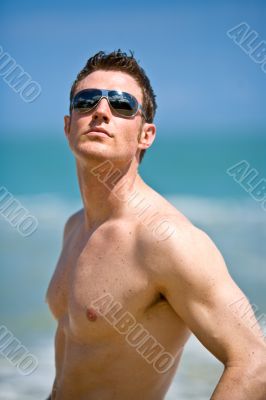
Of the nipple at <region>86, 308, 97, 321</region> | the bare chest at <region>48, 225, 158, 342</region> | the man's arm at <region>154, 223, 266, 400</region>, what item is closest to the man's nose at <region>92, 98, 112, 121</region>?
the bare chest at <region>48, 225, 158, 342</region>

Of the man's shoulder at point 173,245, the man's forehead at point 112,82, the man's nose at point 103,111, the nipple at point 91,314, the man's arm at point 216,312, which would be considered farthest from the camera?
the man's forehead at point 112,82

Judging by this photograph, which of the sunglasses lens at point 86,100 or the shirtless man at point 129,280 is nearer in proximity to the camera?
the shirtless man at point 129,280

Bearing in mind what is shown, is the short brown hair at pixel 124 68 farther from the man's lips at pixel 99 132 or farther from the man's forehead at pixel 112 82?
the man's lips at pixel 99 132

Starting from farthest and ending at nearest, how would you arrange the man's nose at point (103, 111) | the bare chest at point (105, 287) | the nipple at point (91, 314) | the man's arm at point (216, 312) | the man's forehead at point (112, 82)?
the man's forehead at point (112, 82) < the man's nose at point (103, 111) < the nipple at point (91, 314) < the bare chest at point (105, 287) < the man's arm at point (216, 312)

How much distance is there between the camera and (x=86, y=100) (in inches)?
130

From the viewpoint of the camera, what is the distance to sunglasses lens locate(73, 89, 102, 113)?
3.29 metres

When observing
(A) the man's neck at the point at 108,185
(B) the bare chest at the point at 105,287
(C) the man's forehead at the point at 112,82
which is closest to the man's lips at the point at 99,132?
(A) the man's neck at the point at 108,185

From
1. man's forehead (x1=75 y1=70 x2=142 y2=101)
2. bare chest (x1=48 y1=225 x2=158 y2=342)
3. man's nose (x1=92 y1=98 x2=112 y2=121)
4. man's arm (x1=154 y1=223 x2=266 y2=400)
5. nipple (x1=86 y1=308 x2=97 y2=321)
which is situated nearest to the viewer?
man's arm (x1=154 y1=223 x2=266 y2=400)

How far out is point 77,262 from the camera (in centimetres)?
340

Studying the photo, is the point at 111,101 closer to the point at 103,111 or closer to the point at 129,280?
the point at 103,111

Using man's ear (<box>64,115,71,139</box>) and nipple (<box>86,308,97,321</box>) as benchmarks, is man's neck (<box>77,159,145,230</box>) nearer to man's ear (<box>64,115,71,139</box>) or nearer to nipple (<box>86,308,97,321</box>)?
man's ear (<box>64,115,71,139</box>)

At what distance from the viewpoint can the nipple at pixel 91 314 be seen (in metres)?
3.11

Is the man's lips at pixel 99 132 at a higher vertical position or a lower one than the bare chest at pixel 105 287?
higher

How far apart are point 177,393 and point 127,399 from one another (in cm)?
305
